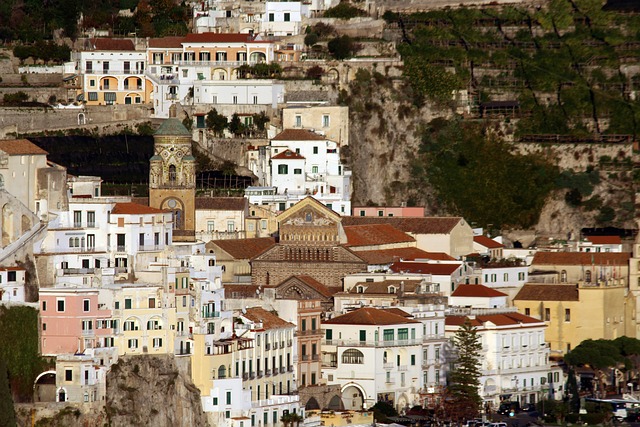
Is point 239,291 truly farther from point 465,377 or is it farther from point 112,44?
point 112,44

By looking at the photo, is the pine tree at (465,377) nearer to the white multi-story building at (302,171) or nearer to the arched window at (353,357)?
the arched window at (353,357)

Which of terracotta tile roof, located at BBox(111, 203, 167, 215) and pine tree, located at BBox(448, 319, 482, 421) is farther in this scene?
terracotta tile roof, located at BBox(111, 203, 167, 215)

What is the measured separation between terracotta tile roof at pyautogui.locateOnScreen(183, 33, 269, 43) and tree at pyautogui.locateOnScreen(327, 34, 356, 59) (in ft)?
13.8

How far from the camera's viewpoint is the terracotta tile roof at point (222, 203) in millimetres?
143875

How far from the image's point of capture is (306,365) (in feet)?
412

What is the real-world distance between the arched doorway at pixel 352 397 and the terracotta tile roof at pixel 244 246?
15460 mm

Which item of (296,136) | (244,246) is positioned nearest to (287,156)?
(296,136)

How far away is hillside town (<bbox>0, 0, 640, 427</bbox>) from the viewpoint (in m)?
118

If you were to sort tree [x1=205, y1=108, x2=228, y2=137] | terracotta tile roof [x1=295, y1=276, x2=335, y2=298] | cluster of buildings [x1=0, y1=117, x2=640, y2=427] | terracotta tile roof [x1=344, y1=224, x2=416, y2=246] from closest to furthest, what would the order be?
cluster of buildings [x1=0, y1=117, x2=640, y2=427], terracotta tile roof [x1=295, y1=276, x2=335, y2=298], terracotta tile roof [x1=344, y1=224, x2=416, y2=246], tree [x1=205, y1=108, x2=228, y2=137]

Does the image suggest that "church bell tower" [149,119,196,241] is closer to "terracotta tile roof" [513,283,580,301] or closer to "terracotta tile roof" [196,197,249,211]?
"terracotta tile roof" [196,197,249,211]

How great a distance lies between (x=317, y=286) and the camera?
132625 mm

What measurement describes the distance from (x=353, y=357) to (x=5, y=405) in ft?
63.2

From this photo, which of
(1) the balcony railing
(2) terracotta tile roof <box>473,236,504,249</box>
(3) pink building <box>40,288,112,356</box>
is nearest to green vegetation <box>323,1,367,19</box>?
(2) terracotta tile roof <box>473,236,504,249</box>

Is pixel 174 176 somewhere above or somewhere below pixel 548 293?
above
